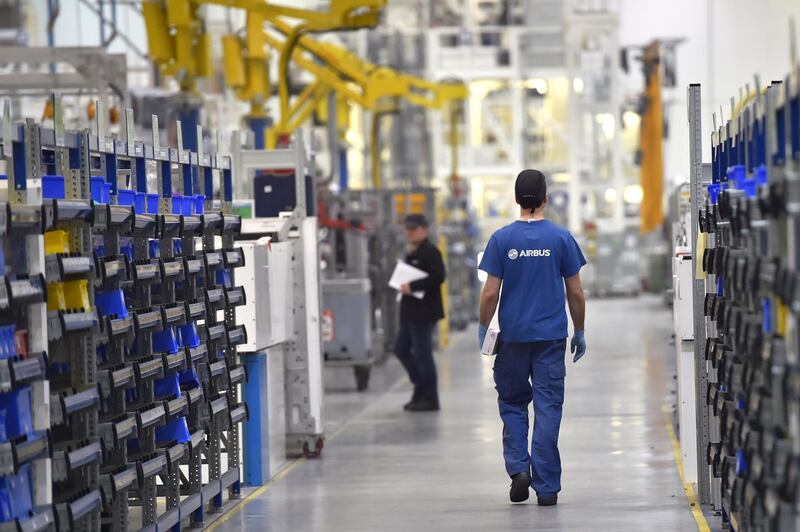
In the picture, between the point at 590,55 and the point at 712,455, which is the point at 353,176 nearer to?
the point at 590,55

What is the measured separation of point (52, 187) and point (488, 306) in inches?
122

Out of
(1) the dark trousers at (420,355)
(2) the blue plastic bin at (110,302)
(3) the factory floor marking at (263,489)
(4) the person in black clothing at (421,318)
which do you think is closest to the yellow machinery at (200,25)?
(4) the person in black clothing at (421,318)

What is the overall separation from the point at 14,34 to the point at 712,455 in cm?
2529

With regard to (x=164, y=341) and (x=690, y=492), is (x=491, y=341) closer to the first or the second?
(x=690, y=492)

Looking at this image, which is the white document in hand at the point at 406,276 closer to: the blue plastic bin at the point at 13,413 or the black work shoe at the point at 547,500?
the black work shoe at the point at 547,500

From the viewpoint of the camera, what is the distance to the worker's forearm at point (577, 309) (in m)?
8.78

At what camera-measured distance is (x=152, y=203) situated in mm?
8102

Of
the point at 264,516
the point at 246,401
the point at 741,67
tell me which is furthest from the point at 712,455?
the point at 741,67

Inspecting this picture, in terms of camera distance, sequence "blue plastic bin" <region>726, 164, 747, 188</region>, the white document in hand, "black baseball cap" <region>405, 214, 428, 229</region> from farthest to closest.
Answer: "black baseball cap" <region>405, 214, 428, 229</region>
the white document in hand
"blue plastic bin" <region>726, 164, 747, 188</region>

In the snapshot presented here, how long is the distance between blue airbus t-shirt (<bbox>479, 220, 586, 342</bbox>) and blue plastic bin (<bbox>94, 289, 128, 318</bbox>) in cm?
250

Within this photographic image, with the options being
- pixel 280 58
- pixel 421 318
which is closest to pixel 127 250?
pixel 421 318

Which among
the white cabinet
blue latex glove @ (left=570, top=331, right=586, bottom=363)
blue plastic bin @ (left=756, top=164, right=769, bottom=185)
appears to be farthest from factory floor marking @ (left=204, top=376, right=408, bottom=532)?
blue plastic bin @ (left=756, top=164, right=769, bottom=185)

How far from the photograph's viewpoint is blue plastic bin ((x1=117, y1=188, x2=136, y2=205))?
7488 millimetres

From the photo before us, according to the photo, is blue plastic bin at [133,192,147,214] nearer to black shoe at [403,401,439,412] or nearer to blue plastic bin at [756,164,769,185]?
blue plastic bin at [756,164,769,185]
